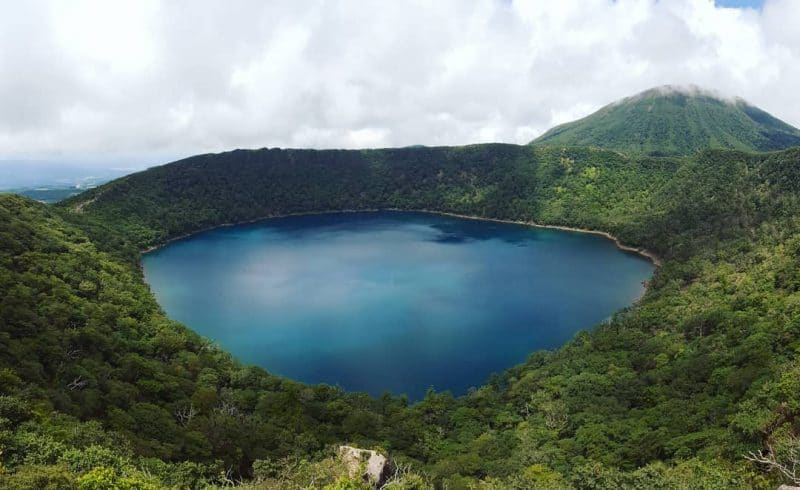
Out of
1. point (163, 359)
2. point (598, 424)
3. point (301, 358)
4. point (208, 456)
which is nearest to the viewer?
point (208, 456)

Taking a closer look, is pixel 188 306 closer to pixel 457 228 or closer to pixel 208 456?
pixel 208 456

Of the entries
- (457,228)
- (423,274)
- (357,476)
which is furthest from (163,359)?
(457,228)

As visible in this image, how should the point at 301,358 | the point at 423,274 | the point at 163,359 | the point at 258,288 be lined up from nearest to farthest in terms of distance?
the point at 163,359 < the point at 301,358 < the point at 258,288 < the point at 423,274

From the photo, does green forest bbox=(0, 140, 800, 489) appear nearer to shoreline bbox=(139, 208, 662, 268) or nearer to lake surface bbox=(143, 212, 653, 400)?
lake surface bbox=(143, 212, 653, 400)

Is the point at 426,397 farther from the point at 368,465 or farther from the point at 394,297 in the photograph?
the point at 394,297

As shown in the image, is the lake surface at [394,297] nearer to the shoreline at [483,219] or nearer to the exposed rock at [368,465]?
the shoreline at [483,219]
